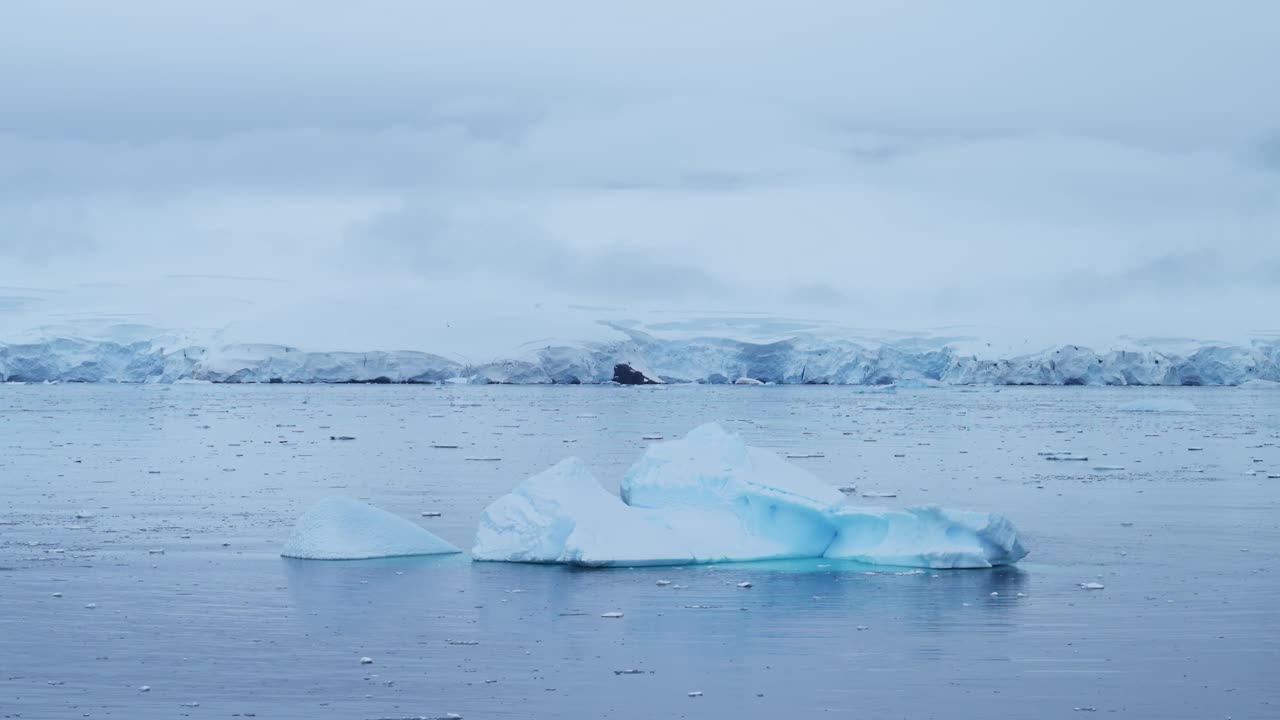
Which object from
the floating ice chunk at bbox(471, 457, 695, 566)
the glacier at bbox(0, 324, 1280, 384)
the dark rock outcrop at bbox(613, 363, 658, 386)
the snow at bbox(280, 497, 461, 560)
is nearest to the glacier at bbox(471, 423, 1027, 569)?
the floating ice chunk at bbox(471, 457, 695, 566)

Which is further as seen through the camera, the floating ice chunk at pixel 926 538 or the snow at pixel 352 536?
the snow at pixel 352 536

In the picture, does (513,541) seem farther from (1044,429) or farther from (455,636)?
(1044,429)

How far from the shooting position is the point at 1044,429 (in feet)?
115

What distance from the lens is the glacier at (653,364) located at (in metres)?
69.7

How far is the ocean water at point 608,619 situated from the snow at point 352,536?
0.22 metres

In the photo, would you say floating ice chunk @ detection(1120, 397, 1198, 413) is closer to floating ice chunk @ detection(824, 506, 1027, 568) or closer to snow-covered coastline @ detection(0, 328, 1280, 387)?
snow-covered coastline @ detection(0, 328, 1280, 387)

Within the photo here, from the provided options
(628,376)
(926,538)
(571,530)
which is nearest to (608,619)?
(571,530)

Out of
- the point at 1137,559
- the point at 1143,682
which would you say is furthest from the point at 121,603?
the point at 1137,559

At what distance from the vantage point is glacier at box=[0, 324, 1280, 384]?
69688 millimetres

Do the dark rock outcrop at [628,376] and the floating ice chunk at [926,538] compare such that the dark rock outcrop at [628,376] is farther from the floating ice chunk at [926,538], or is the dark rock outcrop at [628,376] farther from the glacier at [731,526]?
the floating ice chunk at [926,538]

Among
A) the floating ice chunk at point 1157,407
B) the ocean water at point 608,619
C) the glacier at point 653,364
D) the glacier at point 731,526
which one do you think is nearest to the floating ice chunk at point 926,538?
the glacier at point 731,526

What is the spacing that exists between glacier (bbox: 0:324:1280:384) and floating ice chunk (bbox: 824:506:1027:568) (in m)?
57.3

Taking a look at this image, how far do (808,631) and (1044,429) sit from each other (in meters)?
27.7

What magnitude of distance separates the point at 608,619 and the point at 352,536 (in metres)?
3.34
